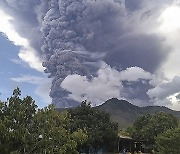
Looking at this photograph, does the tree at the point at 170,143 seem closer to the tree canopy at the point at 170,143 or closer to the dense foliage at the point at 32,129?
the tree canopy at the point at 170,143

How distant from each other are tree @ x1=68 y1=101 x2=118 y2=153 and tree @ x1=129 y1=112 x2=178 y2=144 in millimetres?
14196

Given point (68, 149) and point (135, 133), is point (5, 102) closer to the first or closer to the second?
point (68, 149)

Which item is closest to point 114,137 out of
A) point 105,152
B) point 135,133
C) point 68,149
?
point 105,152

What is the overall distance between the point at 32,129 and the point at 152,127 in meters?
41.1

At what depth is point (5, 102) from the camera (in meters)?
26.2

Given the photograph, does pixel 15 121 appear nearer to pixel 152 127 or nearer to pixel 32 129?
pixel 32 129

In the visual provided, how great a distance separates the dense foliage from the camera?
24.3 meters

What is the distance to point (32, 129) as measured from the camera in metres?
25.9

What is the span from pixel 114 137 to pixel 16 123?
85.9 feet

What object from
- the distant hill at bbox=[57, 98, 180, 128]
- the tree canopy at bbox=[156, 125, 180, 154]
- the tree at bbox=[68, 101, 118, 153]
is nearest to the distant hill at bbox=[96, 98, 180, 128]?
the distant hill at bbox=[57, 98, 180, 128]

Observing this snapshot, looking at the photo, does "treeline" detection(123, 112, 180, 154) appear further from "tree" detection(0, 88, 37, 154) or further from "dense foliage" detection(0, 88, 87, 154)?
"tree" detection(0, 88, 37, 154)

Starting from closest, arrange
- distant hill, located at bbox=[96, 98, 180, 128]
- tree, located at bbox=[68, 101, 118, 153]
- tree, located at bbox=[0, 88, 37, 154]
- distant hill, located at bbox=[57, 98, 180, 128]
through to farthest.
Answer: tree, located at bbox=[0, 88, 37, 154] → tree, located at bbox=[68, 101, 118, 153] → distant hill, located at bbox=[57, 98, 180, 128] → distant hill, located at bbox=[96, 98, 180, 128]

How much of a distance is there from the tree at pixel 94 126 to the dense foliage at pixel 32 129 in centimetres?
1932

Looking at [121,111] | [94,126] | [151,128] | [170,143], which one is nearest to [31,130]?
[94,126]
